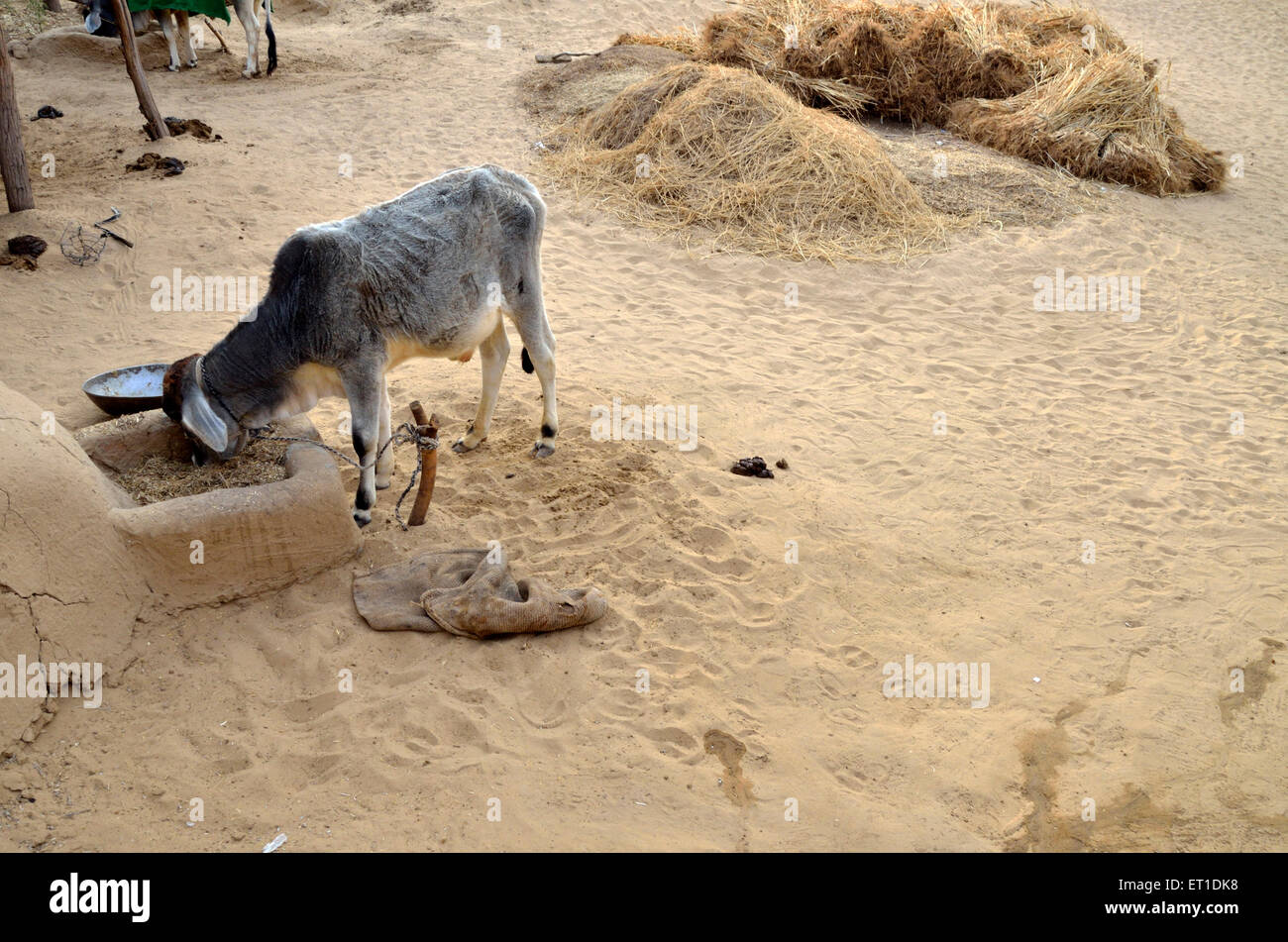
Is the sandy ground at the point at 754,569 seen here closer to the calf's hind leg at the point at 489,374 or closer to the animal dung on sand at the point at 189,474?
the calf's hind leg at the point at 489,374

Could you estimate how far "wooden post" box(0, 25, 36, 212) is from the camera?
308 inches

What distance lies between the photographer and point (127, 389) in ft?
17.4

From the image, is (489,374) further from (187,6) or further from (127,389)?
(187,6)

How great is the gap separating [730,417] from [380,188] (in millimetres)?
5167

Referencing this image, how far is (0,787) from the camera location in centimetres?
347

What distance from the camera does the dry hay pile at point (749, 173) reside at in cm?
961

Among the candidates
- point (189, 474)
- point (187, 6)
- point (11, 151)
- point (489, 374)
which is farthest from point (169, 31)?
point (189, 474)

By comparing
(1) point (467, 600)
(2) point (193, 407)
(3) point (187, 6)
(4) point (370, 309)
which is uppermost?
(3) point (187, 6)

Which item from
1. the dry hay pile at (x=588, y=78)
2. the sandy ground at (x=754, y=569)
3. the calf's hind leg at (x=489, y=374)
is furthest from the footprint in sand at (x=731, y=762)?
the dry hay pile at (x=588, y=78)

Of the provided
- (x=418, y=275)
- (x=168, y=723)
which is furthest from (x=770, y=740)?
(x=418, y=275)

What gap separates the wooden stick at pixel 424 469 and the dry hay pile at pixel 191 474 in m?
0.70

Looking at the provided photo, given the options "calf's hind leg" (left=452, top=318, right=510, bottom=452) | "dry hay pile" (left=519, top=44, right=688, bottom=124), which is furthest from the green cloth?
"calf's hind leg" (left=452, top=318, right=510, bottom=452)

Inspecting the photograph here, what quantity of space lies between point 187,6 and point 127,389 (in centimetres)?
900

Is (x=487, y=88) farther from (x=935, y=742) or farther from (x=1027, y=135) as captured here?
(x=935, y=742)
